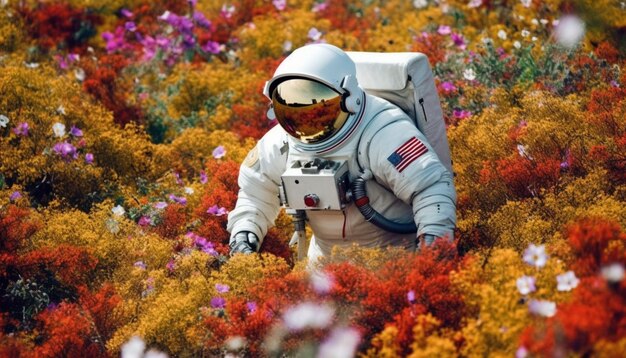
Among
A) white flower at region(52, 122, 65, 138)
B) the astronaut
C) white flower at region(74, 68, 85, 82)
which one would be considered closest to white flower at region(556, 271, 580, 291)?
the astronaut

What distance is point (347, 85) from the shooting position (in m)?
5.62

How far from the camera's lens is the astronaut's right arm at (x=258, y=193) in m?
6.07

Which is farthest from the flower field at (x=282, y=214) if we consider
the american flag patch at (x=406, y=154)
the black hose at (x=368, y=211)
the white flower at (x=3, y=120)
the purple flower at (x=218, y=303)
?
the american flag patch at (x=406, y=154)

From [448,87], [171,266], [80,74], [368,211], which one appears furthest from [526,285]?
[80,74]

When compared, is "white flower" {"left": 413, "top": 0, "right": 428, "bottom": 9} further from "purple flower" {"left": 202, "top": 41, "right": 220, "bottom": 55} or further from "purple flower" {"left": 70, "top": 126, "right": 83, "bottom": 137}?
"purple flower" {"left": 70, "top": 126, "right": 83, "bottom": 137}

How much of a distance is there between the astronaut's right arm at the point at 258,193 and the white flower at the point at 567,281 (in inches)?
82.8

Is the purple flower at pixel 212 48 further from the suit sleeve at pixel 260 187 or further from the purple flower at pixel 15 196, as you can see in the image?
the suit sleeve at pixel 260 187

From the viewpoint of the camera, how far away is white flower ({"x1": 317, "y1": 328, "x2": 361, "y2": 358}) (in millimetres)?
4613

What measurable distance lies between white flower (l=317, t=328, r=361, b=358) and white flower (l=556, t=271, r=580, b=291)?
0.91m

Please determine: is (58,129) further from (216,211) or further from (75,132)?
(216,211)

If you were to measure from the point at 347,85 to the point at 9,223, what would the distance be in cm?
212

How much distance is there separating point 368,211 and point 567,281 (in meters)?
1.57

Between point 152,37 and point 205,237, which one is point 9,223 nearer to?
point 205,237

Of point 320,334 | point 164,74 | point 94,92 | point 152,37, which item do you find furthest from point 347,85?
point 152,37
